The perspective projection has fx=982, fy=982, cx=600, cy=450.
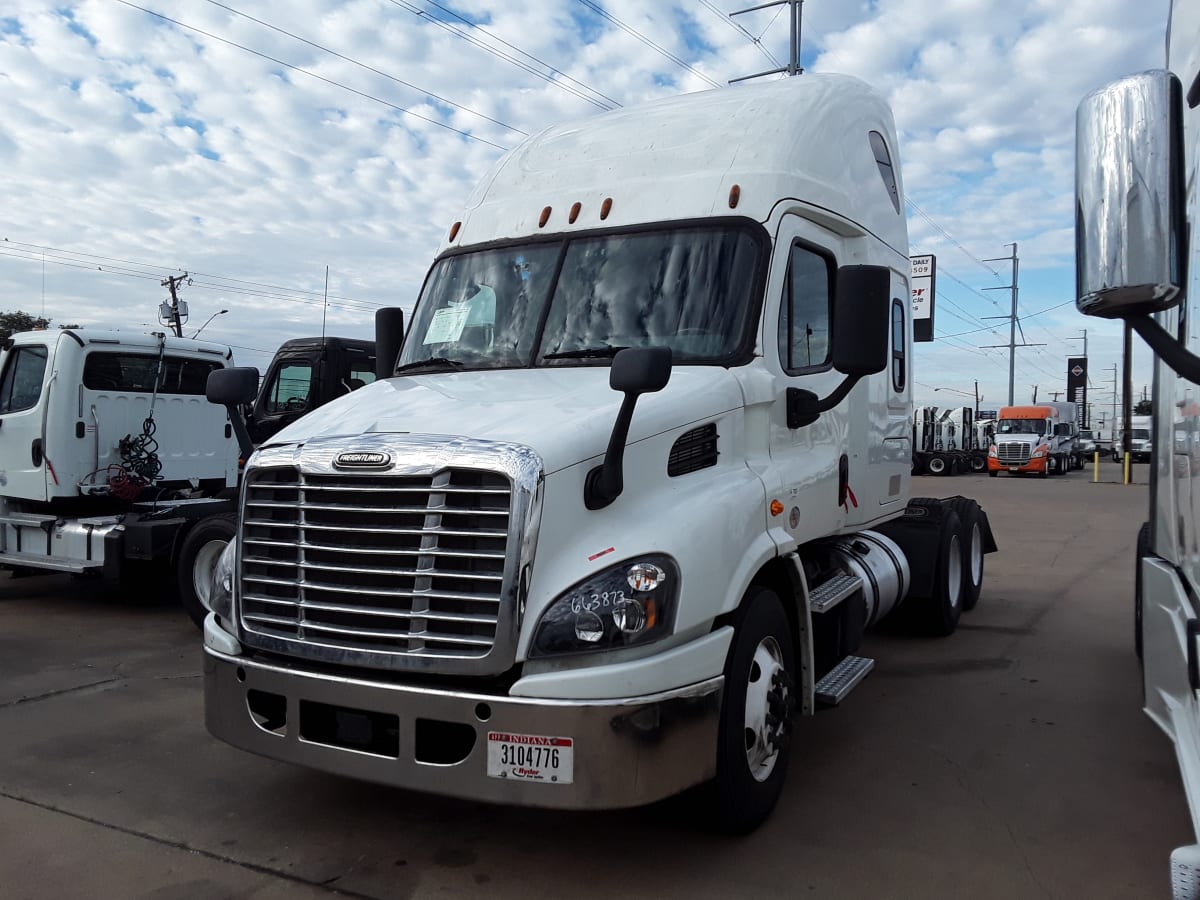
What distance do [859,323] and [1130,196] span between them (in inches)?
78.7

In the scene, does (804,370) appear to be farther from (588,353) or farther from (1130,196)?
(1130,196)

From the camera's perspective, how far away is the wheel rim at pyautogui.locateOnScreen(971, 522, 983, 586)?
895cm

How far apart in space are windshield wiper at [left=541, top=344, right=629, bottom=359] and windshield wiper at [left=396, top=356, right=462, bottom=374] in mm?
537

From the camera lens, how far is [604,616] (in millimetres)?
3469

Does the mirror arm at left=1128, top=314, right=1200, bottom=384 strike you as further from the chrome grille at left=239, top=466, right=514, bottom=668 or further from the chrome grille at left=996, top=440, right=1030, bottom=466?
the chrome grille at left=996, top=440, right=1030, bottom=466

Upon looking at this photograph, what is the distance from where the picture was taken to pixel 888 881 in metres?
3.79

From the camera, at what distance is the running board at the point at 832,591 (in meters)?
4.95

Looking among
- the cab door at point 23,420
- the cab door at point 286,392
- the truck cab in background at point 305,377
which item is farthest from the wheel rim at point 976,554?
the cab door at point 23,420

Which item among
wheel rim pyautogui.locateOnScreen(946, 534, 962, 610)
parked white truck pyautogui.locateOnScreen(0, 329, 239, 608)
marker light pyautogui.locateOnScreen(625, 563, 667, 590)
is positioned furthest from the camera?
parked white truck pyautogui.locateOnScreen(0, 329, 239, 608)

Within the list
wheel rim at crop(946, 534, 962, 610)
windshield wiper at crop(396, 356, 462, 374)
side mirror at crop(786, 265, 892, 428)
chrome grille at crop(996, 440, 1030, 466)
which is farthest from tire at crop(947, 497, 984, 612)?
chrome grille at crop(996, 440, 1030, 466)

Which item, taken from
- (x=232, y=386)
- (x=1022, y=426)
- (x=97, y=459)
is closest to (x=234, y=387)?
(x=232, y=386)

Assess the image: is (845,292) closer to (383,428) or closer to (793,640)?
(793,640)

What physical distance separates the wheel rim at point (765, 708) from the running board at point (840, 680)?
0.43 metres

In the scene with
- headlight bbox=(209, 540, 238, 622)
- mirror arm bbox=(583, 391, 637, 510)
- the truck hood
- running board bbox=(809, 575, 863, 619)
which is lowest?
running board bbox=(809, 575, 863, 619)
